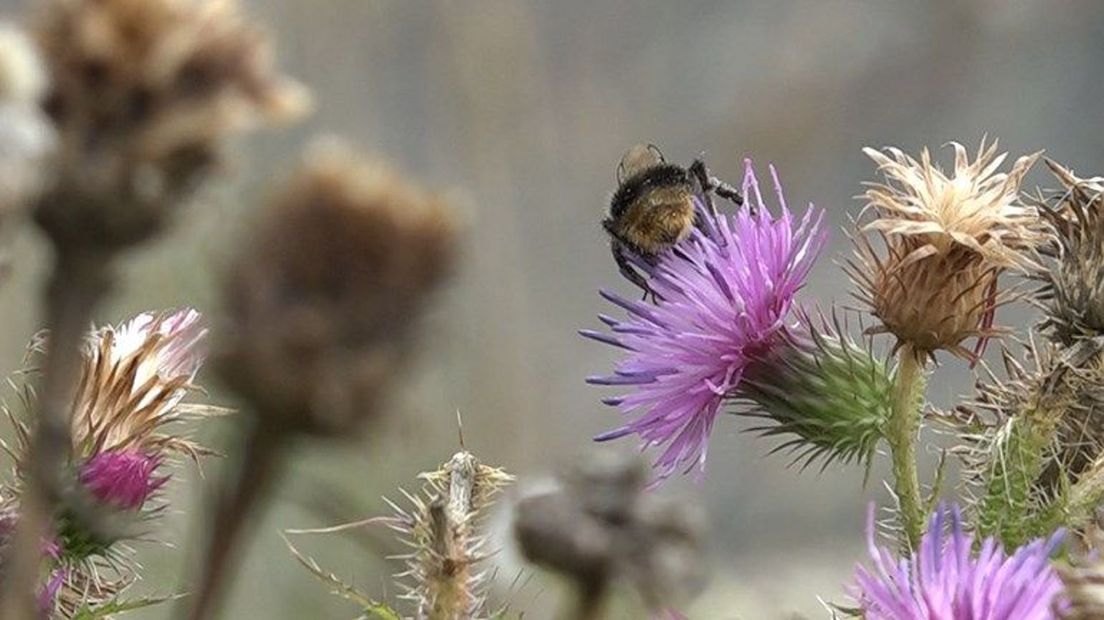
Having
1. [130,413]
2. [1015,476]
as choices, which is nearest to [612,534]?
[130,413]

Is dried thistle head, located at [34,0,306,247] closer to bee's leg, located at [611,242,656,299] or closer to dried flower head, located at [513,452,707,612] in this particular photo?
dried flower head, located at [513,452,707,612]

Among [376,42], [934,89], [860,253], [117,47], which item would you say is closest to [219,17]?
[117,47]

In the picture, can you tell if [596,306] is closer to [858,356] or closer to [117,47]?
[858,356]

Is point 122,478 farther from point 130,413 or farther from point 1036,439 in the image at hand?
point 1036,439

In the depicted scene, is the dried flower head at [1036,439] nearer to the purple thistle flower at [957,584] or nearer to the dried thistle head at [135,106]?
the purple thistle flower at [957,584]

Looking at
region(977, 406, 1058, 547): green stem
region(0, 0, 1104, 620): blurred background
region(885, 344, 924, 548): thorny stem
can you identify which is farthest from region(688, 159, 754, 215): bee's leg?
region(0, 0, 1104, 620): blurred background

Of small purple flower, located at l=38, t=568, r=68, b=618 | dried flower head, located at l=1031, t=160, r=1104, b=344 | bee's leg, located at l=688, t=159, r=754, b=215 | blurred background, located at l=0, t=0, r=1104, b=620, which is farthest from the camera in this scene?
blurred background, located at l=0, t=0, r=1104, b=620

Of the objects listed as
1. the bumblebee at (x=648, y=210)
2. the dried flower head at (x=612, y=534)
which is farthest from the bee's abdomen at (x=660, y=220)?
the dried flower head at (x=612, y=534)
